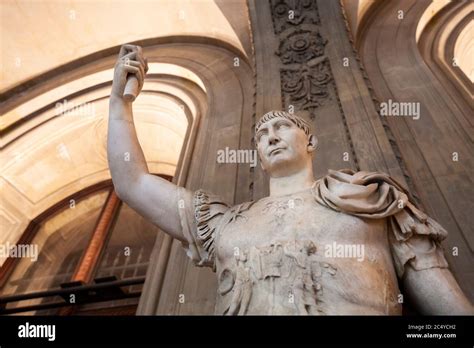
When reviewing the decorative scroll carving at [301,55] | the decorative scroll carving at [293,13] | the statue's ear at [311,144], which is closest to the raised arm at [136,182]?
Result: the statue's ear at [311,144]

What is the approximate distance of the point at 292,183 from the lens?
221cm

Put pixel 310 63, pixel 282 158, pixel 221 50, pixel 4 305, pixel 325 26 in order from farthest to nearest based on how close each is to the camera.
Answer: pixel 221 50 → pixel 4 305 → pixel 325 26 → pixel 310 63 → pixel 282 158

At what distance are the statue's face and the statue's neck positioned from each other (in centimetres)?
2

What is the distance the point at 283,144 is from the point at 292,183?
0.22m

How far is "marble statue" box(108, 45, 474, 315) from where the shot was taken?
1652 millimetres

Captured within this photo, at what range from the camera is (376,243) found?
1.84m

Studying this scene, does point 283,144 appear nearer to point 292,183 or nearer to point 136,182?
point 292,183

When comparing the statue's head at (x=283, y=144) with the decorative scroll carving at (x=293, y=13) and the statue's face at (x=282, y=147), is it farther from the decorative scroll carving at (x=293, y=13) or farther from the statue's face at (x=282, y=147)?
the decorative scroll carving at (x=293, y=13)

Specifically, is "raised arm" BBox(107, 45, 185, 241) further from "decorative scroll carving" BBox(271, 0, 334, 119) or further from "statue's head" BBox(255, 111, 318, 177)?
"decorative scroll carving" BBox(271, 0, 334, 119)

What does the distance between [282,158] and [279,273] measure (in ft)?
2.30

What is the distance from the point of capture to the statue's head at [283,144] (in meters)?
2.21

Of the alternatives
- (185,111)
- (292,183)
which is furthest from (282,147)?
(185,111)
